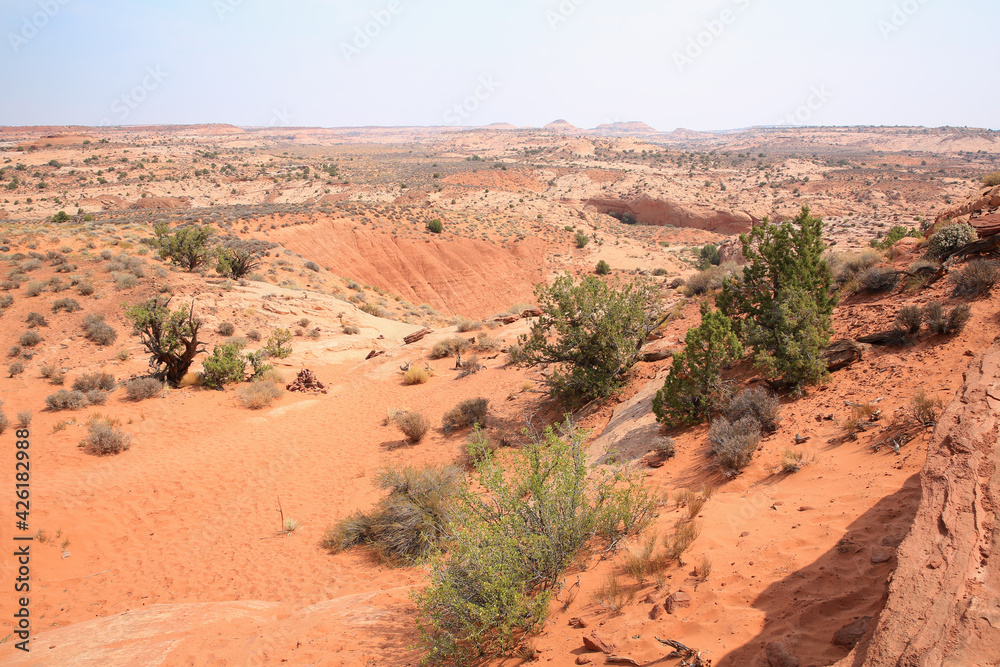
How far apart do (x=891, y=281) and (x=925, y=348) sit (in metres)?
2.60

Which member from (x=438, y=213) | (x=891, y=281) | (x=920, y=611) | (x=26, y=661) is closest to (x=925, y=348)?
(x=891, y=281)

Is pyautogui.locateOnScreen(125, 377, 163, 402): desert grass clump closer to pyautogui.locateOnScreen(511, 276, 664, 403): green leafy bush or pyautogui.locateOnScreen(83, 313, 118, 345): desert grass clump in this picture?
pyautogui.locateOnScreen(83, 313, 118, 345): desert grass clump

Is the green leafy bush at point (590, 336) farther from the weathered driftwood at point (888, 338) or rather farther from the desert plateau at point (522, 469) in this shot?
the weathered driftwood at point (888, 338)

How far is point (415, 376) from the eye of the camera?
1489cm

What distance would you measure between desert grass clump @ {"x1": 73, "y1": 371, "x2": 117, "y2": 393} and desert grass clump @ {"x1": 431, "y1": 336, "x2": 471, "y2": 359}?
8958 millimetres

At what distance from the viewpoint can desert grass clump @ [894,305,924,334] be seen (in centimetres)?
695

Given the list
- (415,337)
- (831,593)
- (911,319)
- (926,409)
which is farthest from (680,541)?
(415,337)

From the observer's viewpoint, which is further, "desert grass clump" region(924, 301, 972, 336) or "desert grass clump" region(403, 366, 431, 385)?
"desert grass clump" region(403, 366, 431, 385)

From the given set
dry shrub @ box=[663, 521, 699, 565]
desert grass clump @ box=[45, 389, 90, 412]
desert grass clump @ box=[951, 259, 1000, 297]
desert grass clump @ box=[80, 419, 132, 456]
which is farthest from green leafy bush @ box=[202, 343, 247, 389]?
desert grass clump @ box=[951, 259, 1000, 297]

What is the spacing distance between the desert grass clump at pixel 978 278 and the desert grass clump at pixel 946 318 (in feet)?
1.59

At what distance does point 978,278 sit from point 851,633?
667cm

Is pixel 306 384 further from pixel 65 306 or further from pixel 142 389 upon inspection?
pixel 65 306

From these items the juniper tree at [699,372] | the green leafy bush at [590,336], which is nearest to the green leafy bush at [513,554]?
the juniper tree at [699,372]

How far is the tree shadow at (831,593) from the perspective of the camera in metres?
3.19
